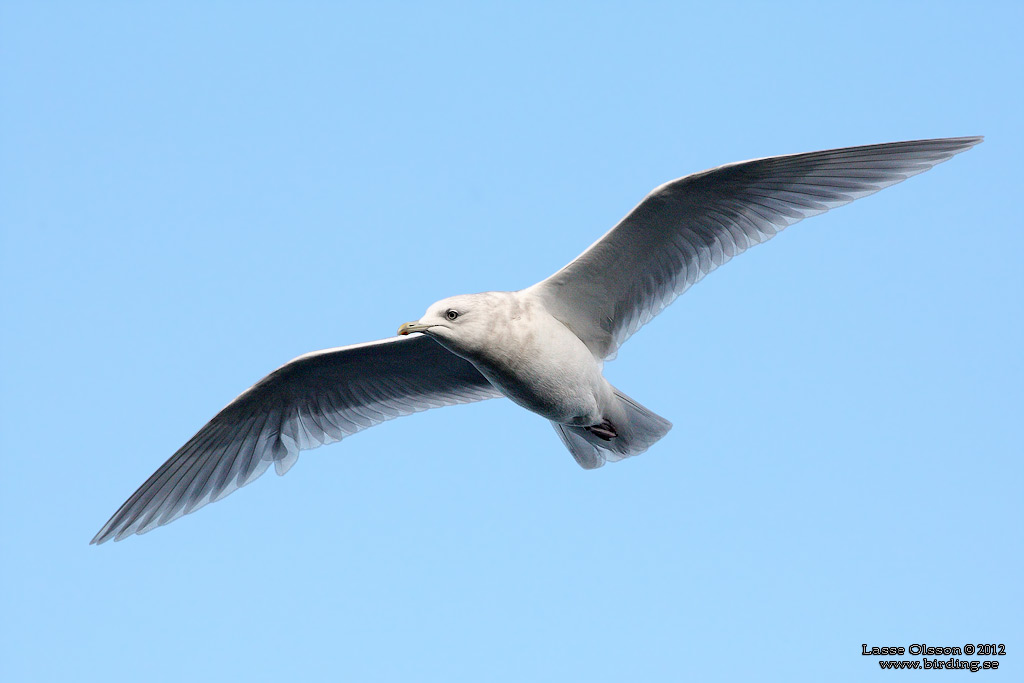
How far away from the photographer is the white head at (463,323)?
7652 millimetres

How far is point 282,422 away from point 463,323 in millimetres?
2928

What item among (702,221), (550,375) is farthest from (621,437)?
(702,221)

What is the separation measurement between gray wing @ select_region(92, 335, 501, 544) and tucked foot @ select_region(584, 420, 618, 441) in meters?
1.19

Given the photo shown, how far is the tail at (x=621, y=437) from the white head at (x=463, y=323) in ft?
5.47

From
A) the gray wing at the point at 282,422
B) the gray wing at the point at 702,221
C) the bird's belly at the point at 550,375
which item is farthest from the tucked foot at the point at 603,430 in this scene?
the gray wing at the point at 282,422

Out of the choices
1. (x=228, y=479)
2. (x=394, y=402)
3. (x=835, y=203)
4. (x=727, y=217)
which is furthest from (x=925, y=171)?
(x=228, y=479)

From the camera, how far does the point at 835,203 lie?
27.7ft

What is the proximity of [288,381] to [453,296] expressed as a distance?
7.80 ft

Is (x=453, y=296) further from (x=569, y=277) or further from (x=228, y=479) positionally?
(x=228, y=479)

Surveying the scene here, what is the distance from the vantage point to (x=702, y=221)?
8.58m

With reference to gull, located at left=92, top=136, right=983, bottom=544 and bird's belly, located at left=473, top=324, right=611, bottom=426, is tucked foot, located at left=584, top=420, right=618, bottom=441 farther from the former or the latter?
bird's belly, located at left=473, top=324, right=611, bottom=426

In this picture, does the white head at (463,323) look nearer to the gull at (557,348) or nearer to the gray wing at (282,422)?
the gull at (557,348)

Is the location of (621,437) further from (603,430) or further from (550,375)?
(550,375)

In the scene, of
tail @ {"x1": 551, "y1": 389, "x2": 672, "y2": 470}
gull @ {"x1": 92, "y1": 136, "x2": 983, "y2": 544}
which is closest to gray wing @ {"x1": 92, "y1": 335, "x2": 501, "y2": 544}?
gull @ {"x1": 92, "y1": 136, "x2": 983, "y2": 544}
